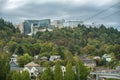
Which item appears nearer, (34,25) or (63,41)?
(63,41)

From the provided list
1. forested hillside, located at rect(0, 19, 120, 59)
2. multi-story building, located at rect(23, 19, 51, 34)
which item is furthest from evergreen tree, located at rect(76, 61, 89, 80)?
multi-story building, located at rect(23, 19, 51, 34)

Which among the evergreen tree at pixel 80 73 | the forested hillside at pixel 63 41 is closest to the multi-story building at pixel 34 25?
the forested hillside at pixel 63 41

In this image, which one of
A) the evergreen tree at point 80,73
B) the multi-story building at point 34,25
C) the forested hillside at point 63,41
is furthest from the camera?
the multi-story building at point 34,25

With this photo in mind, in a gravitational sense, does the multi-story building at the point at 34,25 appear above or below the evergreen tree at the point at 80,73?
above

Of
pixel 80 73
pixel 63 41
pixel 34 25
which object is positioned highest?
pixel 34 25

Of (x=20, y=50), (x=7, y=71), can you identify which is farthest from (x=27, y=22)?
(x=7, y=71)

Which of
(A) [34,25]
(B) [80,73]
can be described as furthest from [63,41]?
(A) [34,25]

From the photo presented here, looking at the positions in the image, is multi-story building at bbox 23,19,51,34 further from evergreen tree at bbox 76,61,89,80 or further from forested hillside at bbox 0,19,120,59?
evergreen tree at bbox 76,61,89,80

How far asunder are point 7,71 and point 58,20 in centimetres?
7828

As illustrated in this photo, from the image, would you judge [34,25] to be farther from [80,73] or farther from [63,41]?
[80,73]

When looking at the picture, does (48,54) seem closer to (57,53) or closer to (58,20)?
(57,53)

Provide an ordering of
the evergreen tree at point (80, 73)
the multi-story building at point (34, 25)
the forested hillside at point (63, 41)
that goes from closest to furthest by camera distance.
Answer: the evergreen tree at point (80, 73) < the forested hillside at point (63, 41) < the multi-story building at point (34, 25)

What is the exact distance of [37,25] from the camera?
97750 mm

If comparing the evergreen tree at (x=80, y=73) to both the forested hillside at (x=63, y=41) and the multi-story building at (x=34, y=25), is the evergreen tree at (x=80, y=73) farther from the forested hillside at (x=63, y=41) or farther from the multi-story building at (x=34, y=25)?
the multi-story building at (x=34, y=25)
